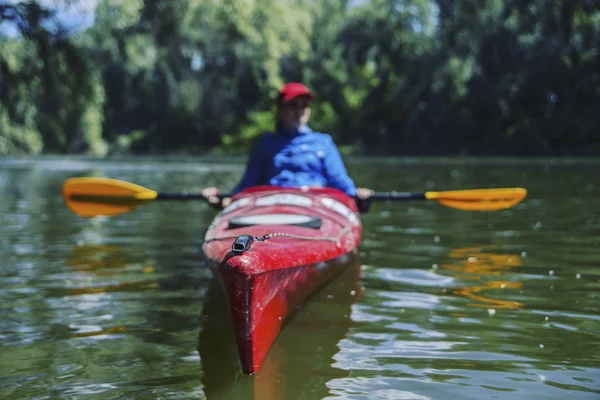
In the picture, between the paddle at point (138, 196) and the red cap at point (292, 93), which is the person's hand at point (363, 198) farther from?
the red cap at point (292, 93)

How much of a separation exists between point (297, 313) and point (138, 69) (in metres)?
42.1

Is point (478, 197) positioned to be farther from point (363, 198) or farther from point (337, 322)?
point (337, 322)

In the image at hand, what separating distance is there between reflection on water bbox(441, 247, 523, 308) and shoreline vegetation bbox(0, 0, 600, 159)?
6313mm

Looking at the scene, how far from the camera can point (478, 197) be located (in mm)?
7176

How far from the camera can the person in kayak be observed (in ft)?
20.3

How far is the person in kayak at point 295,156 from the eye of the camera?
6.19 meters

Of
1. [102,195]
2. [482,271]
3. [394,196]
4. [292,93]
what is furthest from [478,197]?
[102,195]

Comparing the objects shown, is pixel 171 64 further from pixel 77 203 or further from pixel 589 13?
pixel 77 203

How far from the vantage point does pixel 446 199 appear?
7.14 meters

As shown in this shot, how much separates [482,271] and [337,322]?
1.99 meters

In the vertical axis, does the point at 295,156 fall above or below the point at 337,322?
above

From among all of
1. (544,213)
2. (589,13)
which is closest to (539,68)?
(589,13)

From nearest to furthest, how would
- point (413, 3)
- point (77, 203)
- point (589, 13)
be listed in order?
point (77, 203) → point (589, 13) → point (413, 3)

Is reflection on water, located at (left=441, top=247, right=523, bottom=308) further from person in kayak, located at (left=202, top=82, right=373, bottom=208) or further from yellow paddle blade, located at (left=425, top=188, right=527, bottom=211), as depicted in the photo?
person in kayak, located at (left=202, top=82, right=373, bottom=208)
